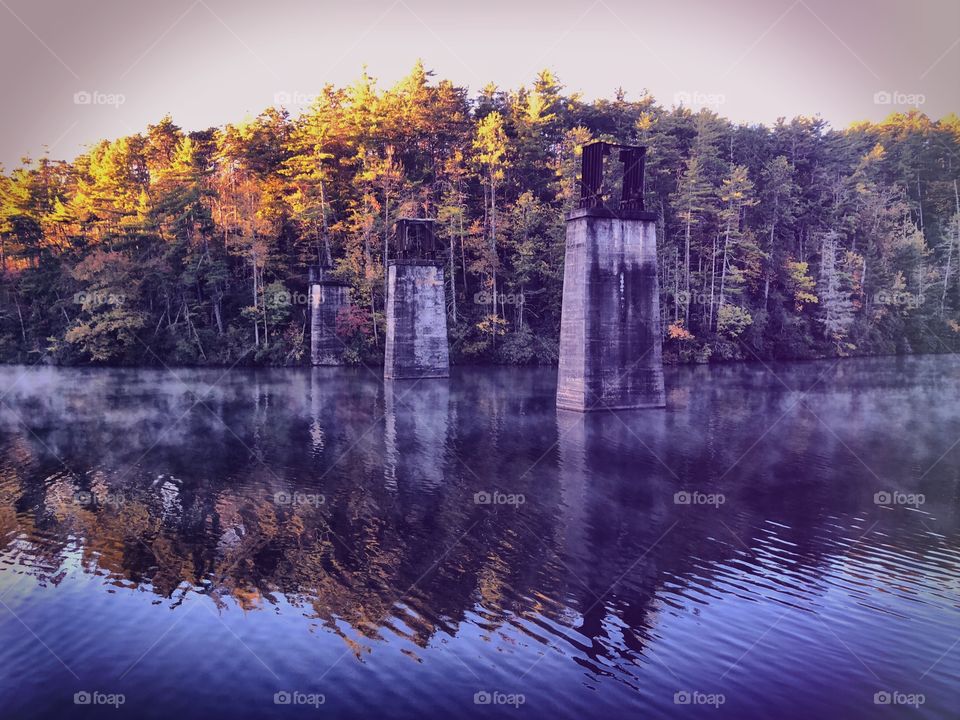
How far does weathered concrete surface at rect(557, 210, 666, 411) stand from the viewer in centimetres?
2997

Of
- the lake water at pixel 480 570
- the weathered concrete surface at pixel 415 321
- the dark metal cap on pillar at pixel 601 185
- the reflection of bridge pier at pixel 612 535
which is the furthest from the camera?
the weathered concrete surface at pixel 415 321

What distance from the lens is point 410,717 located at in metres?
9.12

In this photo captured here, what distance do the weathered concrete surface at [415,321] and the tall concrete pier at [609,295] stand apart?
→ 15022 millimetres

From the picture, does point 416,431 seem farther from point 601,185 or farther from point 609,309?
point 601,185

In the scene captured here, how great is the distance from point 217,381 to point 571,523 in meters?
37.6

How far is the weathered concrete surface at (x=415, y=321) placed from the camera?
43750 millimetres

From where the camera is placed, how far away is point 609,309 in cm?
3006

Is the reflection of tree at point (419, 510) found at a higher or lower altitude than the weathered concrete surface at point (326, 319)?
lower

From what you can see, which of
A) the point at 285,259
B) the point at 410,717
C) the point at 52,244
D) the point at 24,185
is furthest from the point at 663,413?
the point at 24,185

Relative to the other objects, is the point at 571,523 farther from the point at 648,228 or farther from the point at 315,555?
the point at 648,228
